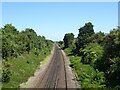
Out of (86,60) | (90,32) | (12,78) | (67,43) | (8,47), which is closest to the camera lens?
(12,78)

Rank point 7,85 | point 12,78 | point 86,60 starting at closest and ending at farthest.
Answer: point 7,85, point 12,78, point 86,60

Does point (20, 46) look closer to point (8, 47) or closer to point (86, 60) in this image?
point (8, 47)

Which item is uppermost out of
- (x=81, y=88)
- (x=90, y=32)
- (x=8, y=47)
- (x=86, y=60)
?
(x=90, y=32)

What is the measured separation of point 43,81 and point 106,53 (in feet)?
34.6

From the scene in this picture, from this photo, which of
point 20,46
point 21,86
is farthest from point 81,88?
point 20,46

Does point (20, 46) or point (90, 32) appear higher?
point (90, 32)

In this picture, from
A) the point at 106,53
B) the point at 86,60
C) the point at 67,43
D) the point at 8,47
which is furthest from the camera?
the point at 67,43

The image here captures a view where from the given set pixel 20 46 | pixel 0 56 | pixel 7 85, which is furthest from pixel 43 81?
pixel 20 46

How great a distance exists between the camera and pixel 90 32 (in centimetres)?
6150

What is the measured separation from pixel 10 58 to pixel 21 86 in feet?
35.3

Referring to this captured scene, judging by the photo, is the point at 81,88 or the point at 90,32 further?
the point at 90,32

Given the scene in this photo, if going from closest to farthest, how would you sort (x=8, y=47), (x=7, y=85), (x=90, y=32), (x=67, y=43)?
(x=7, y=85)
(x=8, y=47)
(x=90, y=32)
(x=67, y=43)

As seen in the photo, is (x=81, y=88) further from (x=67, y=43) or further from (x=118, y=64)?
(x=67, y=43)

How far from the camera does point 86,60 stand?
3653 cm
